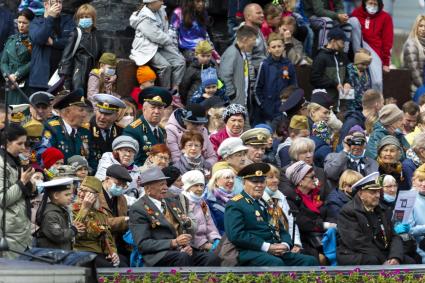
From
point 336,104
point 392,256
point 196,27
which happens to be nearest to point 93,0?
point 196,27

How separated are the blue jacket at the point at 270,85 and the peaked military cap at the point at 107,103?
3.56 m

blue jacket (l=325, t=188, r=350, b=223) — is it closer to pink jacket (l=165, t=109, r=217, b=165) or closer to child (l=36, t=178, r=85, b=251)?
pink jacket (l=165, t=109, r=217, b=165)

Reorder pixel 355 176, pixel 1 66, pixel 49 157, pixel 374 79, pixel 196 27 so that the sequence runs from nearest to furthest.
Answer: pixel 49 157 < pixel 355 176 < pixel 1 66 < pixel 196 27 < pixel 374 79

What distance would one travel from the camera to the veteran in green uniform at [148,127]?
843 inches

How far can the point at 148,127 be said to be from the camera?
21609 mm

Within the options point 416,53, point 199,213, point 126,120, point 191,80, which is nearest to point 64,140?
point 126,120

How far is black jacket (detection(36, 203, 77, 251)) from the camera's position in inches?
720

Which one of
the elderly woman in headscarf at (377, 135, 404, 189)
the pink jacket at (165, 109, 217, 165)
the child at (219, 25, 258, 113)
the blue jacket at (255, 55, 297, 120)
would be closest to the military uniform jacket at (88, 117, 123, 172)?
the pink jacket at (165, 109, 217, 165)

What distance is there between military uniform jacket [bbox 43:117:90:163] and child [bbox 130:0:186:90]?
343 centimetres

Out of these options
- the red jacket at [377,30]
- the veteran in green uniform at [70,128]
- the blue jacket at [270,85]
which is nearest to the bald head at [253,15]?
the blue jacket at [270,85]

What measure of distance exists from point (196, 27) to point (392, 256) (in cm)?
603

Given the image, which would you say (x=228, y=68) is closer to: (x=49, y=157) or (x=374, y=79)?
(x=374, y=79)

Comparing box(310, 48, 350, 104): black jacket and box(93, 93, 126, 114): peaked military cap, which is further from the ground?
box(93, 93, 126, 114): peaked military cap

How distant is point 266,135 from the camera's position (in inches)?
858
